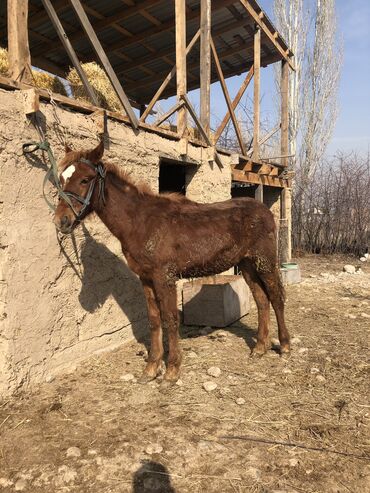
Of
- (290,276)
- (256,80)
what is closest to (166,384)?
(290,276)

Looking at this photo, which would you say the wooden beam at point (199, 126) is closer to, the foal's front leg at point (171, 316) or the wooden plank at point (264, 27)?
the wooden plank at point (264, 27)

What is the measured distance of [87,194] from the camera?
11.2 ft

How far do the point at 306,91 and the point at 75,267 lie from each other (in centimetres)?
1936

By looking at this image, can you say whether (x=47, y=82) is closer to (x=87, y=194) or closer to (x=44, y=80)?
(x=44, y=80)

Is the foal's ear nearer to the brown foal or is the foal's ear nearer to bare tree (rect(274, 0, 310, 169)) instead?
the brown foal

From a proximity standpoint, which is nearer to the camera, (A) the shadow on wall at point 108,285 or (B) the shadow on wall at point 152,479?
(B) the shadow on wall at point 152,479

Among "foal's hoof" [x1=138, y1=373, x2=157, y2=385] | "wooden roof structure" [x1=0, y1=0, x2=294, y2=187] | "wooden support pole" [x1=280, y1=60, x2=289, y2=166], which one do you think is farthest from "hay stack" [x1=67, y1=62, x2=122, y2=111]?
"wooden support pole" [x1=280, y1=60, x2=289, y2=166]

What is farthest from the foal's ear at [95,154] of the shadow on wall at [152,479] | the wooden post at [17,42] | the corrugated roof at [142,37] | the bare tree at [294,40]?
the bare tree at [294,40]

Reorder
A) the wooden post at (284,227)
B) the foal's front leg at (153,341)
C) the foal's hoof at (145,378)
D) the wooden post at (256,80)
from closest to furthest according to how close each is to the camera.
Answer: the foal's hoof at (145,378) < the foal's front leg at (153,341) < the wooden post at (256,80) < the wooden post at (284,227)

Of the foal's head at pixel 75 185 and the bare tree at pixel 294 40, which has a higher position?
the bare tree at pixel 294 40

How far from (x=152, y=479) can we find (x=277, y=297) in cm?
271

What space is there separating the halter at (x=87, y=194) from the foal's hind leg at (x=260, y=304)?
2.03 metres

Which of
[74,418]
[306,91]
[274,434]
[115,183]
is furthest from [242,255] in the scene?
[306,91]

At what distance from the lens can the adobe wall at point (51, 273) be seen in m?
3.33
